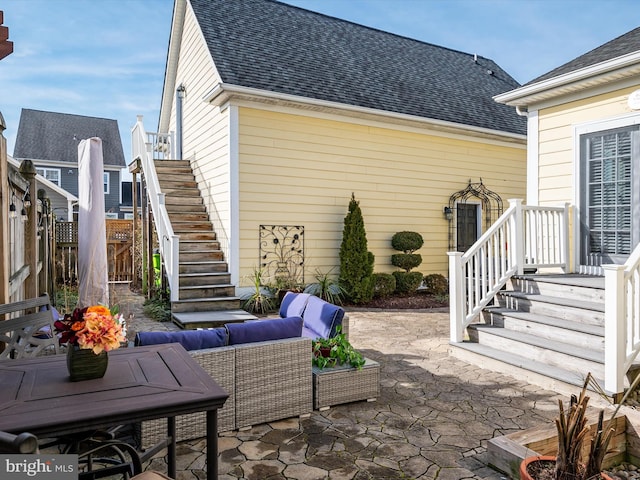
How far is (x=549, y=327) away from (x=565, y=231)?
2.03m

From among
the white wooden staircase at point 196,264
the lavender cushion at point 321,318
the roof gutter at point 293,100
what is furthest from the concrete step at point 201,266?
the lavender cushion at point 321,318

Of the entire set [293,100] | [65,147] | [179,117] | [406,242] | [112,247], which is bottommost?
[112,247]

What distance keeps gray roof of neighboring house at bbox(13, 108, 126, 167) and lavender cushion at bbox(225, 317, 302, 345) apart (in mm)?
22246

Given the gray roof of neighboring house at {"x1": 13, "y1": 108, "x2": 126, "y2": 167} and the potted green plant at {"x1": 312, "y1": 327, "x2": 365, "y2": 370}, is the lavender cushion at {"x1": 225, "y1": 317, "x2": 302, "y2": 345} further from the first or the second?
the gray roof of neighboring house at {"x1": 13, "y1": 108, "x2": 126, "y2": 167}

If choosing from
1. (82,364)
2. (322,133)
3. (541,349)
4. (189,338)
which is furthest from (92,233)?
(322,133)

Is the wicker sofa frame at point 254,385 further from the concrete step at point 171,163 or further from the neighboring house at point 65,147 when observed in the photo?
the neighboring house at point 65,147

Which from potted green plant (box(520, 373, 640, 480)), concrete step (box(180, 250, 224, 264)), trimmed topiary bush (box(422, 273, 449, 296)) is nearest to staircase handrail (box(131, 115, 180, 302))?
concrete step (box(180, 250, 224, 264))

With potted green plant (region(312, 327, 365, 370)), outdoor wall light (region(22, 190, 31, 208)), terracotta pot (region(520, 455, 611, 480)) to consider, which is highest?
outdoor wall light (region(22, 190, 31, 208))

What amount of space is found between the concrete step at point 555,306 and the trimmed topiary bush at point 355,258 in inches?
140

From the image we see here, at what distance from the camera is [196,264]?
8.51 metres

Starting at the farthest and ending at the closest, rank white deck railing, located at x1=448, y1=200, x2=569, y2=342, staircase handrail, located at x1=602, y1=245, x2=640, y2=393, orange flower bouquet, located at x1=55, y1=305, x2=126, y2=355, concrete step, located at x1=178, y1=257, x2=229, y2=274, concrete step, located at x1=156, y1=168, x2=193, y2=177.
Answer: concrete step, located at x1=156, y1=168, x2=193, y2=177, concrete step, located at x1=178, y1=257, x2=229, y2=274, white deck railing, located at x1=448, y1=200, x2=569, y2=342, staircase handrail, located at x1=602, y1=245, x2=640, y2=393, orange flower bouquet, located at x1=55, y1=305, x2=126, y2=355

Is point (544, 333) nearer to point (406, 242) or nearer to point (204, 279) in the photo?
point (406, 242)

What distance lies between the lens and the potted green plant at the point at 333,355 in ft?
12.9

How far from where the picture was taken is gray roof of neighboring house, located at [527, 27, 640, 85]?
575 centimetres
